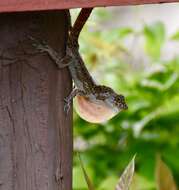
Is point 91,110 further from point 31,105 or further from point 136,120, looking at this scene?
point 136,120

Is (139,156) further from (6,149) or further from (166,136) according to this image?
(6,149)

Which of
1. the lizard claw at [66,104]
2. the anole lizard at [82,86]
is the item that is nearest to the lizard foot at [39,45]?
the anole lizard at [82,86]

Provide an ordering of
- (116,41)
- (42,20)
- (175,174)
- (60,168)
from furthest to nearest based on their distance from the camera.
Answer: (116,41)
(175,174)
(60,168)
(42,20)

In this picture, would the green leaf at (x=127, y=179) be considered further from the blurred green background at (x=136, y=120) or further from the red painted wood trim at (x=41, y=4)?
the blurred green background at (x=136, y=120)

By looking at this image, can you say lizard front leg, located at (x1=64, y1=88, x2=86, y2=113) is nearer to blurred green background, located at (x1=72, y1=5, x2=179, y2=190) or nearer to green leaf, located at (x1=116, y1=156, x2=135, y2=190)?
green leaf, located at (x1=116, y1=156, x2=135, y2=190)

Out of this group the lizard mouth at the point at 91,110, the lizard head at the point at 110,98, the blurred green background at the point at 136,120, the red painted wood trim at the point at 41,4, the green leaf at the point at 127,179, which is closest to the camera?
the red painted wood trim at the point at 41,4

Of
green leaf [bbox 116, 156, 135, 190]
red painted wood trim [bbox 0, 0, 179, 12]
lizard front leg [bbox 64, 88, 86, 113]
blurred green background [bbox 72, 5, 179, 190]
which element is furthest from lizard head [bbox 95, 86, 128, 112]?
blurred green background [bbox 72, 5, 179, 190]

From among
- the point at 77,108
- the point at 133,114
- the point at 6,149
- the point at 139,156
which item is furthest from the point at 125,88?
the point at 6,149
